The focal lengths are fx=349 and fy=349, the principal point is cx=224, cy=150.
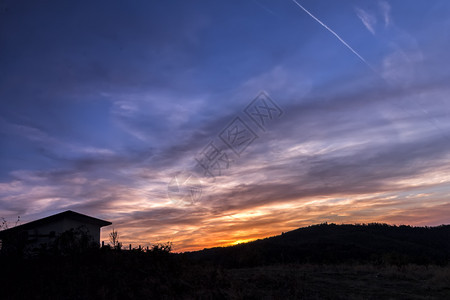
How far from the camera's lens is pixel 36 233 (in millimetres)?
24125

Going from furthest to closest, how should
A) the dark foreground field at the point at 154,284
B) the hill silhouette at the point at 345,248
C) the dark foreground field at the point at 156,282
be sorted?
the hill silhouette at the point at 345,248 < the dark foreground field at the point at 156,282 < the dark foreground field at the point at 154,284

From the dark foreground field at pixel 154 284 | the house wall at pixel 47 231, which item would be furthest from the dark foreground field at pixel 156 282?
the house wall at pixel 47 231

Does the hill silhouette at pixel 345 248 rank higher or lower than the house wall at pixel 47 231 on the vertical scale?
lower

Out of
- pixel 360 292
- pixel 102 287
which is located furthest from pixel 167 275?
pixel 360 292

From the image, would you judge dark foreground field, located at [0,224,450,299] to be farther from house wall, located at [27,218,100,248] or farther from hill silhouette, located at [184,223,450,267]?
house wall, located at [27,218,100,248]

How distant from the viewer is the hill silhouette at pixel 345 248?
3669cm

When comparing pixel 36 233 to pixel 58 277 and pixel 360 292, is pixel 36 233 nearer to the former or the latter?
pixel 58 277

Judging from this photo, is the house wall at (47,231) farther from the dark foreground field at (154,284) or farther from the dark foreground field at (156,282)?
the dark foreground field at (154,284)

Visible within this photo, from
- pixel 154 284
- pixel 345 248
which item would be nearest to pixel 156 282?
pixel 154 284

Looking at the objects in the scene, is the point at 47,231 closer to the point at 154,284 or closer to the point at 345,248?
the point at 154,284

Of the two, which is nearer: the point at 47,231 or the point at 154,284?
the point at 154,284

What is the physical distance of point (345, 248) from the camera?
54.1m

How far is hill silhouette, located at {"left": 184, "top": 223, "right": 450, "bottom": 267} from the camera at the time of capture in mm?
36688

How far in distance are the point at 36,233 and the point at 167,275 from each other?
14690mm
